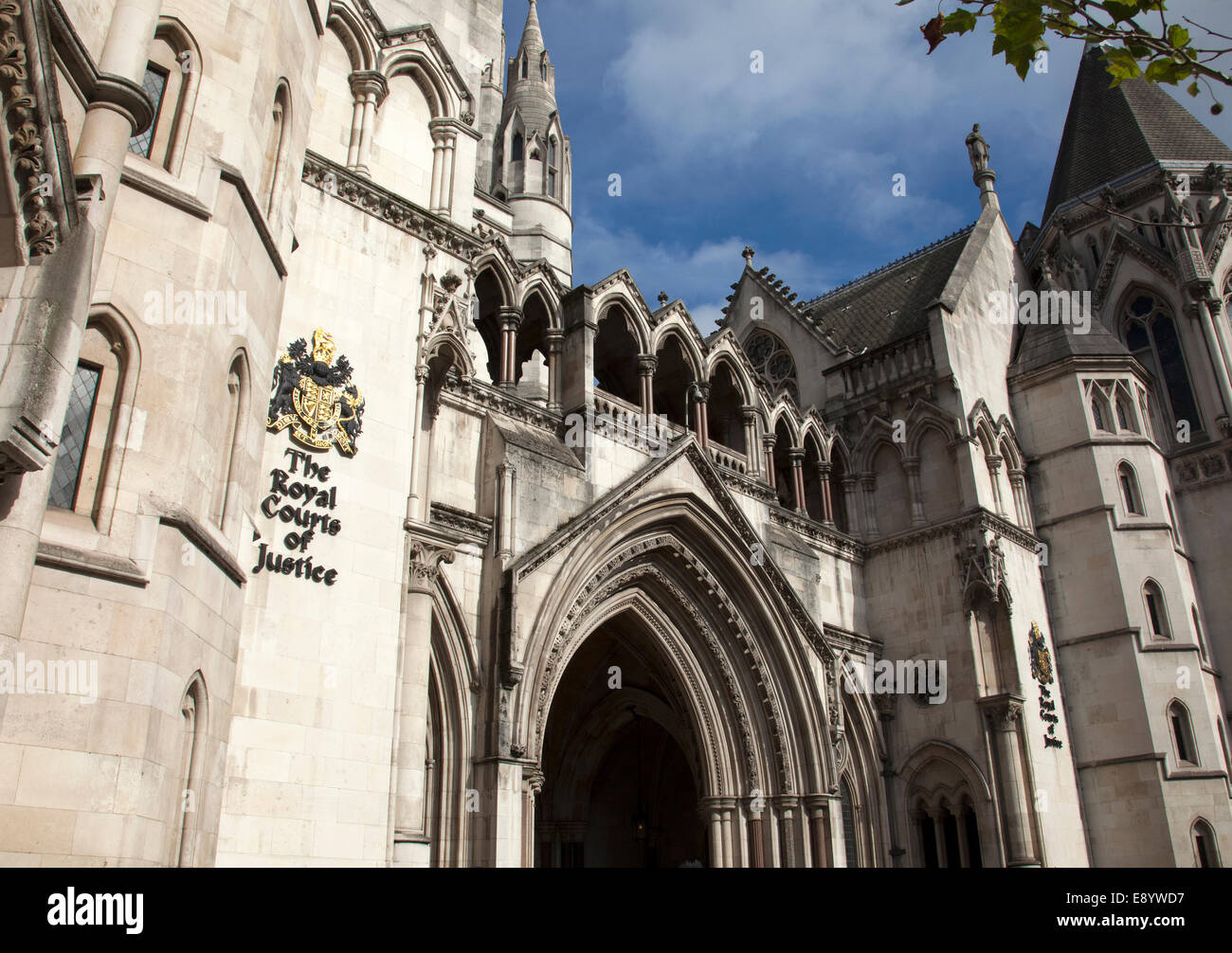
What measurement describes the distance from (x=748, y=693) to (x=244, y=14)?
14605 millimetres

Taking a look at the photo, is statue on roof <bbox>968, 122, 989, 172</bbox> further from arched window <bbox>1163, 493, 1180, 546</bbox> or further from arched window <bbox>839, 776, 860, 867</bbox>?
arched window <bbox>839, 776, 860, 867</bbox>

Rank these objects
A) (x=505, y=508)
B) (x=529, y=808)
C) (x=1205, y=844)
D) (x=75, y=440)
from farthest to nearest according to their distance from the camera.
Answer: (x=1205, y=844), (x=505, y=508), (x=529, y=808), (x=75, y=440)

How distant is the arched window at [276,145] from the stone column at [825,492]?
16.2 metres

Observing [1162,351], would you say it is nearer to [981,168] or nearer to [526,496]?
[981,168]

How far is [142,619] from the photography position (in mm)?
8203

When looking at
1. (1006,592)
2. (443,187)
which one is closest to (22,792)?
(443,187)

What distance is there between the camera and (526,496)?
55.6ft

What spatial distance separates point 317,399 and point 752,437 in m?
13.0

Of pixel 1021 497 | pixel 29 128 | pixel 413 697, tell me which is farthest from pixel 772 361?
pixel 29 128

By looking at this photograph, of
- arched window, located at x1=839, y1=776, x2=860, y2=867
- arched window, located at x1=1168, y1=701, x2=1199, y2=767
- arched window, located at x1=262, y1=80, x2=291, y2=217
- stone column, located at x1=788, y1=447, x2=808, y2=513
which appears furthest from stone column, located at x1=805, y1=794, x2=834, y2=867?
arched window, located at x1=262, y1=80, x2=291, y2=217

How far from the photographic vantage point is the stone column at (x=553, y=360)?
1959 cm

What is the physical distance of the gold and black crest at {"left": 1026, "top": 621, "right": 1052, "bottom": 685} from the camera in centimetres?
2345

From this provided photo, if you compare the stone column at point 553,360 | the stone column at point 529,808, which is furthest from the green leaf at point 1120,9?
the stone column at point 553,360
